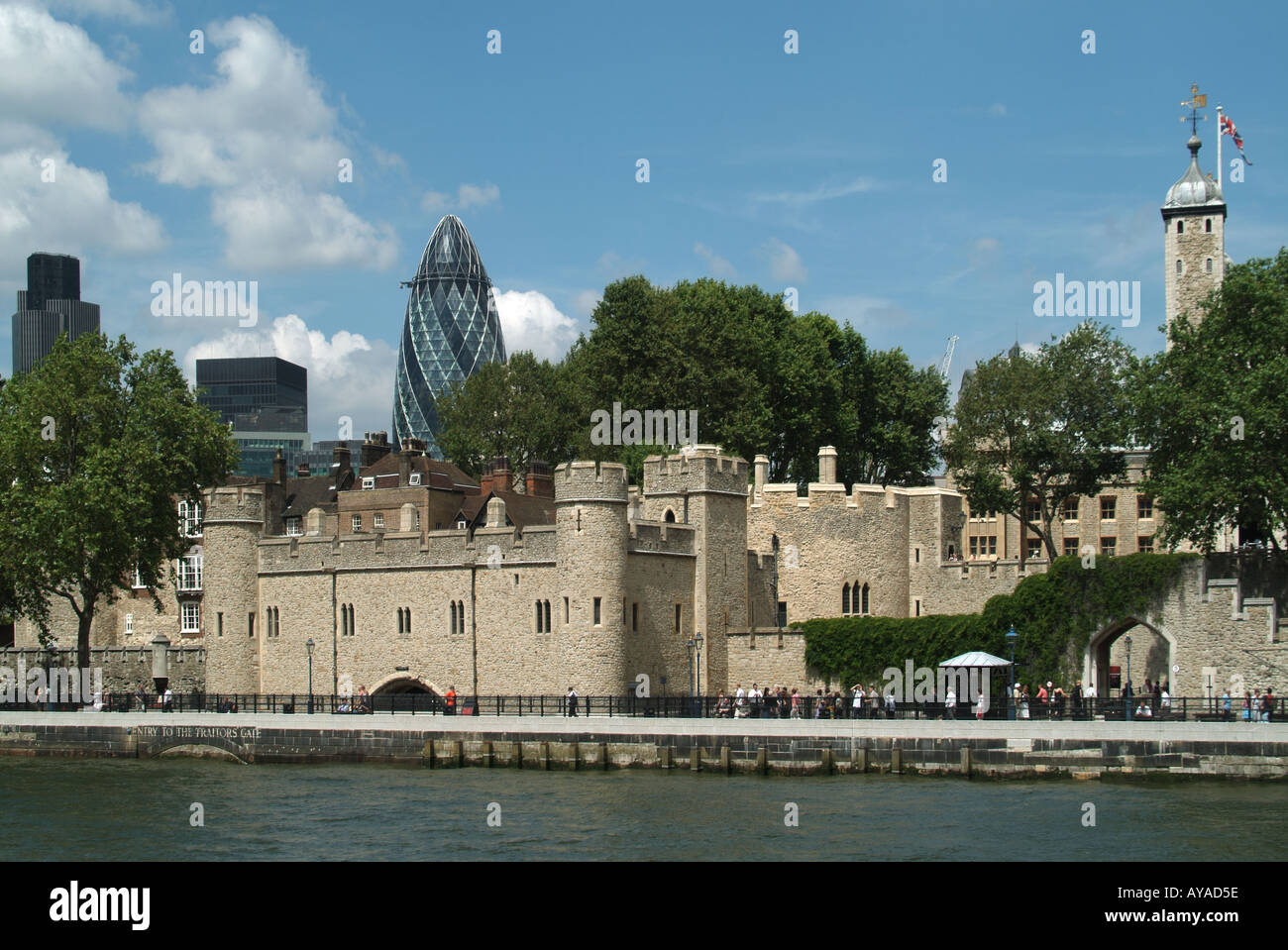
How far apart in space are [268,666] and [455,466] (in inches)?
1002

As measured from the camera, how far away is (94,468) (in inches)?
2336

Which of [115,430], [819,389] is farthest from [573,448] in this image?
Answer: [115,430]

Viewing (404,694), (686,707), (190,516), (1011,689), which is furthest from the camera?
(190,516)

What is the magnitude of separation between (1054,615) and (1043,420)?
13.8 m

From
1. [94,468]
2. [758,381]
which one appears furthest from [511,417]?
[94,468]

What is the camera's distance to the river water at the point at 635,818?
32.2 m

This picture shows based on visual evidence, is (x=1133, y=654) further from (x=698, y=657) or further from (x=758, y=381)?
(x=758, y=381)

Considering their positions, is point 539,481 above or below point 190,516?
above

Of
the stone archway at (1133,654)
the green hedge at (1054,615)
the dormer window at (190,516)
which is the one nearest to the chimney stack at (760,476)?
the green hedge at (1054,615)

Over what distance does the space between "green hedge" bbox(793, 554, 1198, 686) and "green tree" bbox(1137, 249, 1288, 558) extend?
1660mm

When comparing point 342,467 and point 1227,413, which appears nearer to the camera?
point 1227,413

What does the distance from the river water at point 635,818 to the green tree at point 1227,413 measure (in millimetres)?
11790

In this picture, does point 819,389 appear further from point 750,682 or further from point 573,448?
point 750,682
